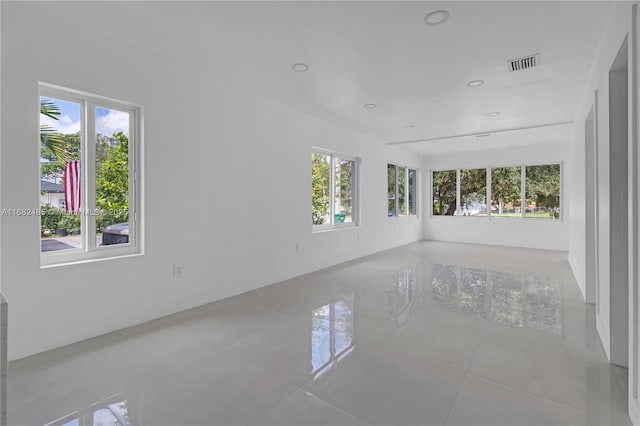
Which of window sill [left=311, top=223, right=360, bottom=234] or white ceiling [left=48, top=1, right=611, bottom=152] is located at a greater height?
white ceiling [left=48, top=1, right=611, bottom=152]

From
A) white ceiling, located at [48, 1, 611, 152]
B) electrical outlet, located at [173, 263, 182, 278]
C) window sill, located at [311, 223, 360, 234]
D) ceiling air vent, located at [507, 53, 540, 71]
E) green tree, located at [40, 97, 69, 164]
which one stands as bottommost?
electrical outlet, located at [173, 263, 182, 278]

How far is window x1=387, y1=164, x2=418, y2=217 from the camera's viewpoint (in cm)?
826

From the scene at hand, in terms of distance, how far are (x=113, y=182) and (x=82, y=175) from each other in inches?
10.2

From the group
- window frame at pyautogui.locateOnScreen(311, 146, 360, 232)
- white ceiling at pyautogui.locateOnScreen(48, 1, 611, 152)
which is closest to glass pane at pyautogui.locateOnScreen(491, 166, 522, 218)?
white ceiling at pyautogui.locateOnScreen(48, 1, 611, 152)

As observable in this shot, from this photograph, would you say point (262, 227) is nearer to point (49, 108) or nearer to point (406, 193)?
point (49, 108)

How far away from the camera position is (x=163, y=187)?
345 cm

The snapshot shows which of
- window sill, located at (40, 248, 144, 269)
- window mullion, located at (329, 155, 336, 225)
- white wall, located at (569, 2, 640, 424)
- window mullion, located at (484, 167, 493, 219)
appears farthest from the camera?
window mullion, located at (484, 167, 493, 219)

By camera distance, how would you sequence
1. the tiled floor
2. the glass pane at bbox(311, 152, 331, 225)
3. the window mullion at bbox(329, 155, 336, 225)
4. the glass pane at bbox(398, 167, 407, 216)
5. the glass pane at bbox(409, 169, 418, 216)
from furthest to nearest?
the glass pane at bbox(409, 169, 418, 216)
the glass pane at bbox(398, 167, 407, 216)
the window mullion at bbox(329, 155, 336, 225)
the glass pane at bbox(311, 152, 331, 225)
the tiled floor

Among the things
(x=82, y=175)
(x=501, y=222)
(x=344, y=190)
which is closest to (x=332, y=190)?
(x=344, y=190)

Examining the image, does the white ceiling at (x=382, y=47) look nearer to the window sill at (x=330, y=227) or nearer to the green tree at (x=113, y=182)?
the green tree at (x=113, y=182)

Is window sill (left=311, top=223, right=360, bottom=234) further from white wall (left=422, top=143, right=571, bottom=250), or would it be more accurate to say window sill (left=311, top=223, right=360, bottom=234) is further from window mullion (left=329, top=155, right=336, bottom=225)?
white wall (left=422, top=143, right=571, bottom=250)

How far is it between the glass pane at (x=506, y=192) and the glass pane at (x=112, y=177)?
8.67 metres

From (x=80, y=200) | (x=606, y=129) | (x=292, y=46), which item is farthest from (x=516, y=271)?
(x=80, y=200)

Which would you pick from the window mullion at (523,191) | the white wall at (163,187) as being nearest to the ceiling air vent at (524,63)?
the white wall at (163,187)
